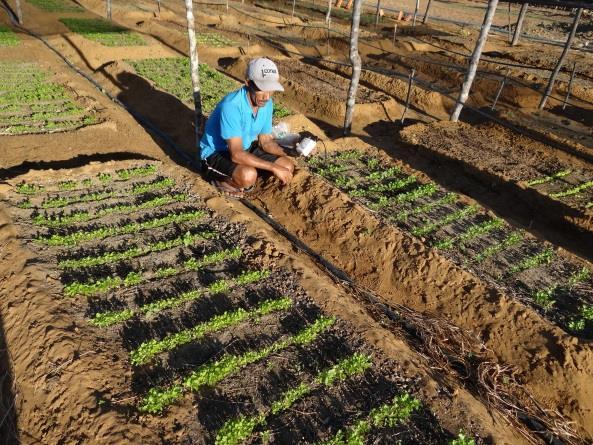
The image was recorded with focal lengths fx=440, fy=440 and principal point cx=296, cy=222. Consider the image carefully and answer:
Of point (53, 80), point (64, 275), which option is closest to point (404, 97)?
point (53, 80)

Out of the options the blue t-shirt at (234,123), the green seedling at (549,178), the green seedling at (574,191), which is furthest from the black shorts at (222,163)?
the green seedling at (574,191)

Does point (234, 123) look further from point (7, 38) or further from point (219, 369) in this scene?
point (7, 38)

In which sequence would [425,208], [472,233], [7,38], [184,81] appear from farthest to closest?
[7,38]
[184,81]
[425,208]
[472,233]

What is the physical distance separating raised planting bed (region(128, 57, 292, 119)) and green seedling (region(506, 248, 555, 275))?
22.2 ft

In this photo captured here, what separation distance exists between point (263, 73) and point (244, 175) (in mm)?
1709

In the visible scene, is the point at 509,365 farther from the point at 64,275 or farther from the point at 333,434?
the point at 64,275

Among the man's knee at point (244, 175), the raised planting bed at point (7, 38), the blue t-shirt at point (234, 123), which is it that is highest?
the blue t-shirt at point (234, 123)

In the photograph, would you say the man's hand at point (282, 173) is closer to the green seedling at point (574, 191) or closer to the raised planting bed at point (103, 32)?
the green seedling at point (574, 191)

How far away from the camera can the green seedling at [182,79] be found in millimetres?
12477

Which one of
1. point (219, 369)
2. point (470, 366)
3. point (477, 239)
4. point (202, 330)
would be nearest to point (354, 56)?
point (477, 239)

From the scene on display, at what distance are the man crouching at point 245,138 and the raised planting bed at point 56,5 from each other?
23446 millimetres

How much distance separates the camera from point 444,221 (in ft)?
25.8

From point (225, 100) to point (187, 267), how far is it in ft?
8.39

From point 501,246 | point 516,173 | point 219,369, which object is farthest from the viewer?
point 516,173
